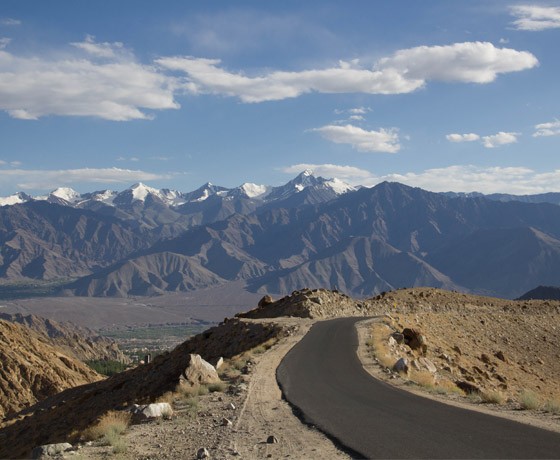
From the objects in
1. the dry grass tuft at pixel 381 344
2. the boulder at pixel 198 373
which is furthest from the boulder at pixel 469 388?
the boulder at pixel 198 373

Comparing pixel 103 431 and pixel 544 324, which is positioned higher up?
pixel 103 431

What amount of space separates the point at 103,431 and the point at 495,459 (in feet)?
35.0

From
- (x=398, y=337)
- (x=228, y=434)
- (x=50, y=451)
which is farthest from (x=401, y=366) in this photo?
(x=50, y=451)

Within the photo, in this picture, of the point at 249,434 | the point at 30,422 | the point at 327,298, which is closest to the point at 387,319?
the point at 327,298

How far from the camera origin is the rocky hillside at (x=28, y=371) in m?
81.7

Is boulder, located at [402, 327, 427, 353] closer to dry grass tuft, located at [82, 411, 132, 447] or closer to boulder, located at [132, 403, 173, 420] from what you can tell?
boulder, located at [132, 403, 173, 420]

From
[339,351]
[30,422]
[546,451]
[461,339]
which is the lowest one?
[30,422]

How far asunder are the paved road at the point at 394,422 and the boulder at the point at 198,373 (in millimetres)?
2943

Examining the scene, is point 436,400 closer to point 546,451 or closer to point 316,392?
point 316,392

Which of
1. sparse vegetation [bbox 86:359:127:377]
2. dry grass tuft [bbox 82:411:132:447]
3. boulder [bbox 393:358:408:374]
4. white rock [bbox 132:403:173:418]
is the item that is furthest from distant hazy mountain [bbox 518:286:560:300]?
dry grass tuft [bbox 82:411:132:447]

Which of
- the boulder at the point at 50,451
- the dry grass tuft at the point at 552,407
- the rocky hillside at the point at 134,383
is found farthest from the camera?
the rocky hillside at the point at 134,383

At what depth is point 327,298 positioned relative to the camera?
65.0m

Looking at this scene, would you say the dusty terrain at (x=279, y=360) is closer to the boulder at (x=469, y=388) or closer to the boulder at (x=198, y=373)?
the boulder at (x=469, y=388)

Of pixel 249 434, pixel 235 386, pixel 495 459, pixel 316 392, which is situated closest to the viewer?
pixel 495 459
